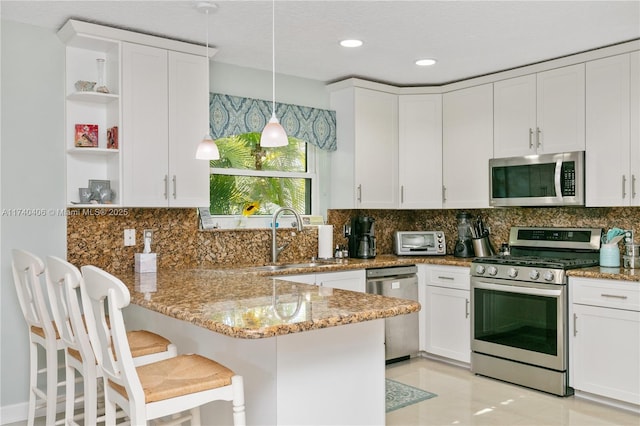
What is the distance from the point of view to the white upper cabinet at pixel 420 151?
16.2ft

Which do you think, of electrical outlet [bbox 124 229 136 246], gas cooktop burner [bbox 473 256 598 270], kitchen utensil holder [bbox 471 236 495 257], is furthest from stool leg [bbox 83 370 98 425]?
kitchen utensil holder [bbox 471 236 495 257]

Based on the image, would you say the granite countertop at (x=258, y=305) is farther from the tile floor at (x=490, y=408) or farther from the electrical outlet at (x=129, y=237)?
the tile floor at (x=490, y=408)

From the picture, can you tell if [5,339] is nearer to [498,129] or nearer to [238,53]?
[238,53]

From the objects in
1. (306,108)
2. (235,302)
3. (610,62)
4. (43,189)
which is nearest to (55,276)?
(235,302)

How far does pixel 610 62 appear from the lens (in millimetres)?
3828

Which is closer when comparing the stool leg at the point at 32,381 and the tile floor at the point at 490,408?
the stool leg at the point at 32,381

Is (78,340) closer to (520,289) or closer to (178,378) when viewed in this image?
(178,378)

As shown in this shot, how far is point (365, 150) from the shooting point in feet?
15.7

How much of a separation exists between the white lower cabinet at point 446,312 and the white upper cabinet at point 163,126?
1985mm

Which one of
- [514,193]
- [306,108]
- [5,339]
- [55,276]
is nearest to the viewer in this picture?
[55,276]

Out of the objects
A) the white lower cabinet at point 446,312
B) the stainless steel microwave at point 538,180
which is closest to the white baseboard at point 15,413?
the white lower cabinet at point 446,312

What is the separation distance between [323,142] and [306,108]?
0.33 meters

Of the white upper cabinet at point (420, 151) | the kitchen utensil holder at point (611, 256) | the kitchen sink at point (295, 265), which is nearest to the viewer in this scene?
the kitchen utensil holder at point (611, 256)

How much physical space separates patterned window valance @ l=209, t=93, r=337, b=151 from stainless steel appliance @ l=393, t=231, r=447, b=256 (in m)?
1.01
